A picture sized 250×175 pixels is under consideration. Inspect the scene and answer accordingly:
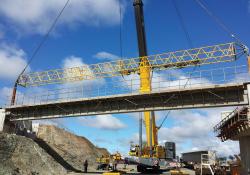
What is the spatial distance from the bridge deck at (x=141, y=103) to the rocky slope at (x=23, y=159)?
5.07 metres

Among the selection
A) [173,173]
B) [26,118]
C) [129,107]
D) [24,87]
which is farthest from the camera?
[24,87]

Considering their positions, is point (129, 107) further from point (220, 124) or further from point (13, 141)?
point (13, 141)

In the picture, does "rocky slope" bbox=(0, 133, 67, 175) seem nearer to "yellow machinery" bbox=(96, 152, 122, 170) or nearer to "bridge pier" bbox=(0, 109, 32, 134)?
"bridge pier" bbox=(0, 109, 32, 134)

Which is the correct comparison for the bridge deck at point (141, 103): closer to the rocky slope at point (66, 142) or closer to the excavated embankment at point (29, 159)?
the excavated embankment at point (29, 159)

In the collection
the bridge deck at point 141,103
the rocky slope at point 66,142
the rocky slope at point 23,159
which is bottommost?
the rocky slope at point 23,159

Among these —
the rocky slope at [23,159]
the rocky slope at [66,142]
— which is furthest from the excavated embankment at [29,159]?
the rocky slope at [66,142]

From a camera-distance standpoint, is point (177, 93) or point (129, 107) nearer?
point (177, 93)

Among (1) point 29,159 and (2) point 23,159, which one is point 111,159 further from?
(2) point 23,159

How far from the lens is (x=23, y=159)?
33.6m

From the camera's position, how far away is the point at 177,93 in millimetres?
32875

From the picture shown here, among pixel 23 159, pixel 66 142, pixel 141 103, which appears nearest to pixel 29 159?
pixel 23 159

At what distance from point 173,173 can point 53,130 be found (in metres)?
39.3

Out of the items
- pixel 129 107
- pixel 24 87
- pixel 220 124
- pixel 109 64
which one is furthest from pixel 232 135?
pixel 24 87

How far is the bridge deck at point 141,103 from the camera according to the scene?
30.7 m
